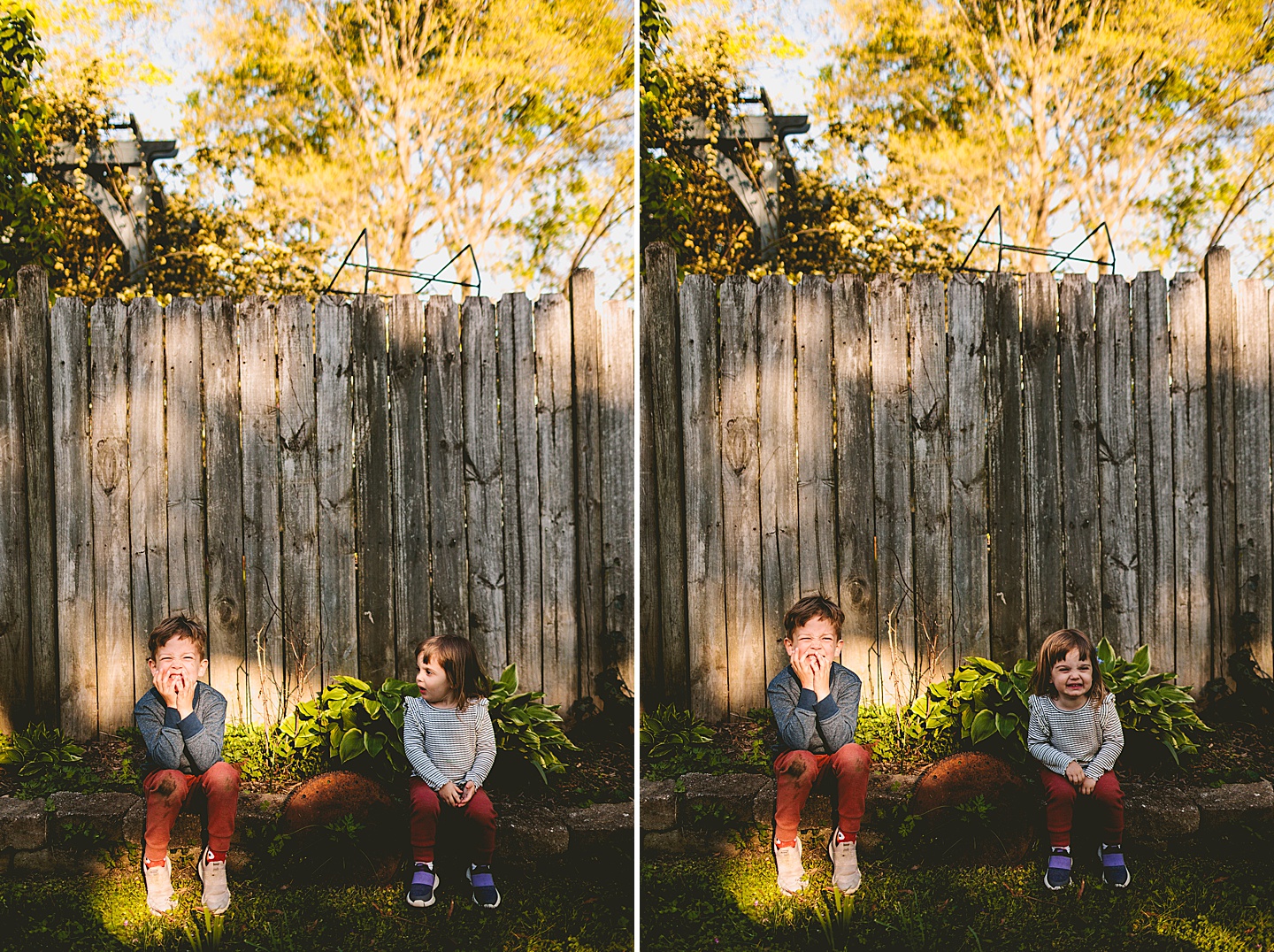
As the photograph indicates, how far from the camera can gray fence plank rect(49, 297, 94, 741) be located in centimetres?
213

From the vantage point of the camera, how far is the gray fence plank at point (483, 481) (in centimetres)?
218

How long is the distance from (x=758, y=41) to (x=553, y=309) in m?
0.86

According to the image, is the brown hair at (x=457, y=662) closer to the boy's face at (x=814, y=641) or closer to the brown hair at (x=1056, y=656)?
the boy's face at (x=814, y=641)

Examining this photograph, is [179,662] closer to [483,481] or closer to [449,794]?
[449,794]

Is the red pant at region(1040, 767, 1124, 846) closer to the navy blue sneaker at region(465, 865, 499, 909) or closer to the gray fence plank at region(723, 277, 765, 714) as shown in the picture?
the gray fence plank at region(723, 277, 765, 714)

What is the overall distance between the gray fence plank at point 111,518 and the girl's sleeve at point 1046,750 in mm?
2251

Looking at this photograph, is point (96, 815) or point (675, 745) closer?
point (96, 815)

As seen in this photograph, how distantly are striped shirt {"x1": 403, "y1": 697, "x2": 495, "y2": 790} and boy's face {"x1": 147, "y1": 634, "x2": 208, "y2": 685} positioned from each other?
0.53 metres

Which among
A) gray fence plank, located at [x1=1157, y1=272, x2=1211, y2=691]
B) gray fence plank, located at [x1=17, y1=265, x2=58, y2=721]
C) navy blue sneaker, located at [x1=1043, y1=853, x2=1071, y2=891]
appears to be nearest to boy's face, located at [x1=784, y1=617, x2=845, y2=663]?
navy blue sneaker, located at [x1=1043, y1=853, x2=1071, y2=891]

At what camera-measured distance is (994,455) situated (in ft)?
7.04

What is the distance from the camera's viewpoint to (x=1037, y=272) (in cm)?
215

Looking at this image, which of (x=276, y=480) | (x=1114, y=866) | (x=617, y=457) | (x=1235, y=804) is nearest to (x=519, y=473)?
(x=617, y=457)

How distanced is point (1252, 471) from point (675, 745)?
1618 millimetres

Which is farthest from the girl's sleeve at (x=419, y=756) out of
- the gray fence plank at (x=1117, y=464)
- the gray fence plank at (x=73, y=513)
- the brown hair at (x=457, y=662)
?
the gray fence plank at (x=1117, y=464)
